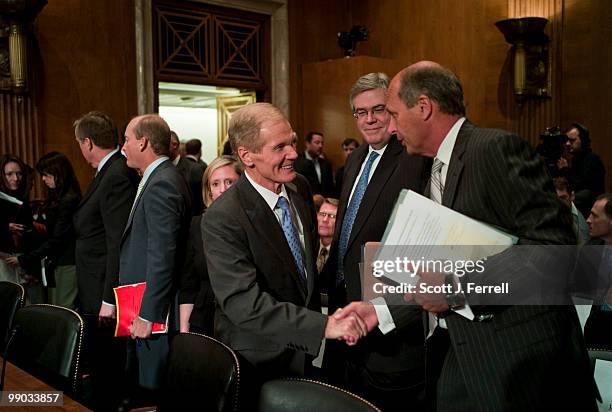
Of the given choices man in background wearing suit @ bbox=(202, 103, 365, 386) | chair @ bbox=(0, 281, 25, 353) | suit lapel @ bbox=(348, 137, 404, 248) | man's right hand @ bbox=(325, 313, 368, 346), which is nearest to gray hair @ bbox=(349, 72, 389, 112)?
suit lapel @ bbox=(348, 137, 404, 248)

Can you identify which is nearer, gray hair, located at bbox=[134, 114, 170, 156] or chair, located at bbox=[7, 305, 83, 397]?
chair, located at bbox=[7, 305, 83, 397]

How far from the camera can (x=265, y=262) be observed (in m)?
1.97

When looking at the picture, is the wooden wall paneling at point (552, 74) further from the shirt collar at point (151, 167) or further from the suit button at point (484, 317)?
the suit button at point (484, 317)

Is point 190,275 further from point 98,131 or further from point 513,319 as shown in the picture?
point 513,319

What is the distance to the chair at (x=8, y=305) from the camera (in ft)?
8.67

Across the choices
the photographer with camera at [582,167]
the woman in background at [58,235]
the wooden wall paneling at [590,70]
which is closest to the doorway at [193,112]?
the wooden wall paneling at [590,70]

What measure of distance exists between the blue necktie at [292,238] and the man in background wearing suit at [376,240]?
241 mm

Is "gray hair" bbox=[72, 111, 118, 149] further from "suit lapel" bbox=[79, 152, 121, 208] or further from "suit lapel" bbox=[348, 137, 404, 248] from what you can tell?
"suit lapel" bbox=[348, 137, 404, 248]

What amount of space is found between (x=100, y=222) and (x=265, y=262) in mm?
1841

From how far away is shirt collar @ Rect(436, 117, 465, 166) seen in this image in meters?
1.76

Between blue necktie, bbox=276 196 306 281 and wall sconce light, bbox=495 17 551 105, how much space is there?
21.6 ft

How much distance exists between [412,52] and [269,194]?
7.47m

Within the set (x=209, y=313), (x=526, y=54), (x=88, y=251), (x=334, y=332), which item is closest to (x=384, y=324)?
(x=334, y=332)

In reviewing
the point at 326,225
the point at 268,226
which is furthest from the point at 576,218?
the point at 268,226
